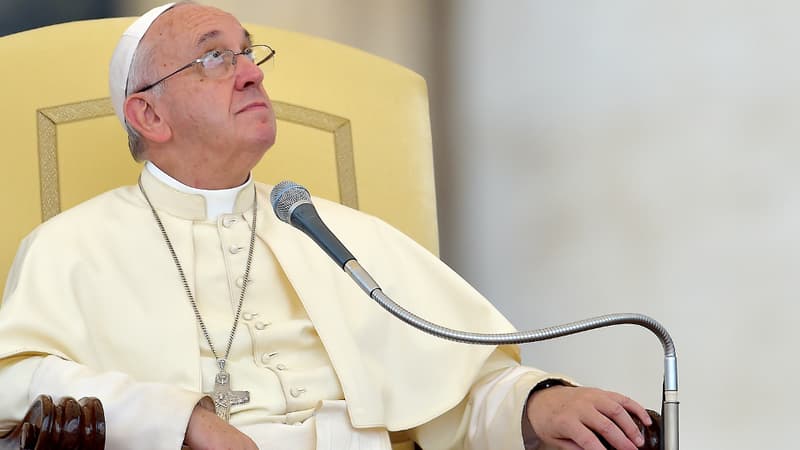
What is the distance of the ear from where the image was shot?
8.52 feet

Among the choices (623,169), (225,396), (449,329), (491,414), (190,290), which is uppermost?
(449,329)

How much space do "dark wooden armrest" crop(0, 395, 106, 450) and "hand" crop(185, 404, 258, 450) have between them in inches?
9.5

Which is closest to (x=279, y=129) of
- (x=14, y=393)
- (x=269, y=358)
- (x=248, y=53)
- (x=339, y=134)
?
(x=339, y=134)

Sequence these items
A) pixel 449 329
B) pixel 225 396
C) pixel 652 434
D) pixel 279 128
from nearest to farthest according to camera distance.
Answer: pixel 449 329
pixel 652 434
pixel 225 396
pixel 279 128

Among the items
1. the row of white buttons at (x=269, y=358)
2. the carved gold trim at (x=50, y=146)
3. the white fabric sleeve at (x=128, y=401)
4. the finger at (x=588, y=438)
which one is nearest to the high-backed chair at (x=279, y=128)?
the carved gold trim at (x=50, y=146)

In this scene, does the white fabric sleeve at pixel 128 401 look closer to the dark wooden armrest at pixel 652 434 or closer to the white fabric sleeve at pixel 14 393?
the white fabric sleeve at pixel 14 393

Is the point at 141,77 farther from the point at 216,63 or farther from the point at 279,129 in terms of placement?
the point at 279,129

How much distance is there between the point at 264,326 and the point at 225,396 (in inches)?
8.1

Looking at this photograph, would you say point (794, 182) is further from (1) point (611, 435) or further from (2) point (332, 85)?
(1) point (611, 435)

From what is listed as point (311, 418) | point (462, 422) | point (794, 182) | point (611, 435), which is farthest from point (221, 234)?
point (794, 182)

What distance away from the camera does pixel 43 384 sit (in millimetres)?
2014

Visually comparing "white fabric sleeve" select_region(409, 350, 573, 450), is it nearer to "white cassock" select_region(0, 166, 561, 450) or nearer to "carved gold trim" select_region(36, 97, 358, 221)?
"white cassock" select_region(0, 166, 561, 450)

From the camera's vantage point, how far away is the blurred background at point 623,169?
11.2 feet

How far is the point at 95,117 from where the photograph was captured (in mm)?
2877
